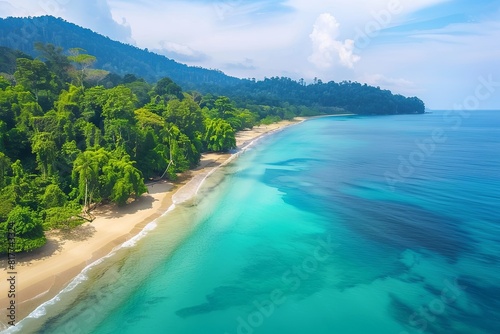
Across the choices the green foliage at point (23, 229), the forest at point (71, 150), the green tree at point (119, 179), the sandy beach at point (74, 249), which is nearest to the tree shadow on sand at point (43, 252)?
the sandy beach at point (74, 249)

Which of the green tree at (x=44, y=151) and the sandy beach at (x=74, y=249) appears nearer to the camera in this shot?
the sandy beach at (x=74, y=249)

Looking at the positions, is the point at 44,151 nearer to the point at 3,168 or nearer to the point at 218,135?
the point at 3,168

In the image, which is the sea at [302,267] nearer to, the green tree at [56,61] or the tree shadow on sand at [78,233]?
the tree shadow on sand at [78,233]

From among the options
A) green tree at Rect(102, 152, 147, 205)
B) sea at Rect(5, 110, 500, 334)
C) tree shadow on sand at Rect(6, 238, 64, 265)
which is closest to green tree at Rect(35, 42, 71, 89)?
green tree at Rect(102, 152, 147, 205)

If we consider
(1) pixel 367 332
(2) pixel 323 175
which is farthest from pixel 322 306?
(2) pixel 323 175

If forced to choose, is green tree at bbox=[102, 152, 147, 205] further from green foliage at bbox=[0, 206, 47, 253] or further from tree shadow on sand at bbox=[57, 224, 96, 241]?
green foliage at bbox=[0, 206, 47, 253]

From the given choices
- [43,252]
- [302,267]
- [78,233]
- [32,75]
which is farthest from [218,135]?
[43,252]
